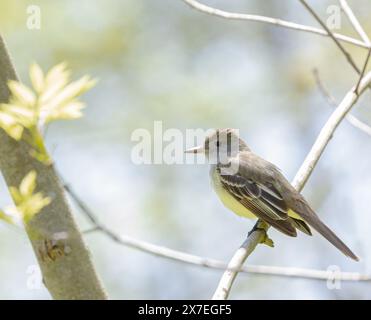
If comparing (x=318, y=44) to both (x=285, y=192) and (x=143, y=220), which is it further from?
(x=285, y=192)

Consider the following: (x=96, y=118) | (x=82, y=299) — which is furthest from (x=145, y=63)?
(x=82, y=299)

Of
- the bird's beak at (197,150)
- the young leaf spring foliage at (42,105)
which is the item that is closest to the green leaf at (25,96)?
the young leaf spring foliage at (42,105)

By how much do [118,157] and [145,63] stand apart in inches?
45.5

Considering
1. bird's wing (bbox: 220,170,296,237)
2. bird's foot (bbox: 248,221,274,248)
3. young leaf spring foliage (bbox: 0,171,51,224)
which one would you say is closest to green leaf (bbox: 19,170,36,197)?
young leaf spring foliage (bbox: 0,171,51,224)

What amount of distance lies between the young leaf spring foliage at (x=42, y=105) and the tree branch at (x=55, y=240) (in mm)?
315

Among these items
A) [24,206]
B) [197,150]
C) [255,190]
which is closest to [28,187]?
[24,206]

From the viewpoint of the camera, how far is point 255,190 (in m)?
4.99

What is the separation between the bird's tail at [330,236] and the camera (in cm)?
429

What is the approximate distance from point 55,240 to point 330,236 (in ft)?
8.55

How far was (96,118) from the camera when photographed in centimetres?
830

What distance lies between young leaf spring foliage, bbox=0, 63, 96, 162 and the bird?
2411mm

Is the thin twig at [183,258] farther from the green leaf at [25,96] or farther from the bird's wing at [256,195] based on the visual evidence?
the bird's wing at [256,195]

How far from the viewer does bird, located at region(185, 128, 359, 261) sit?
180 inches

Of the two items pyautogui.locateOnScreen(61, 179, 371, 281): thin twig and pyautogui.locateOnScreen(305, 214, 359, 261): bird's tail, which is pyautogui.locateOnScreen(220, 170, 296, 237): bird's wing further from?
pyautogui.locateOnScreen(61, 179, 371, 281): thin twig
